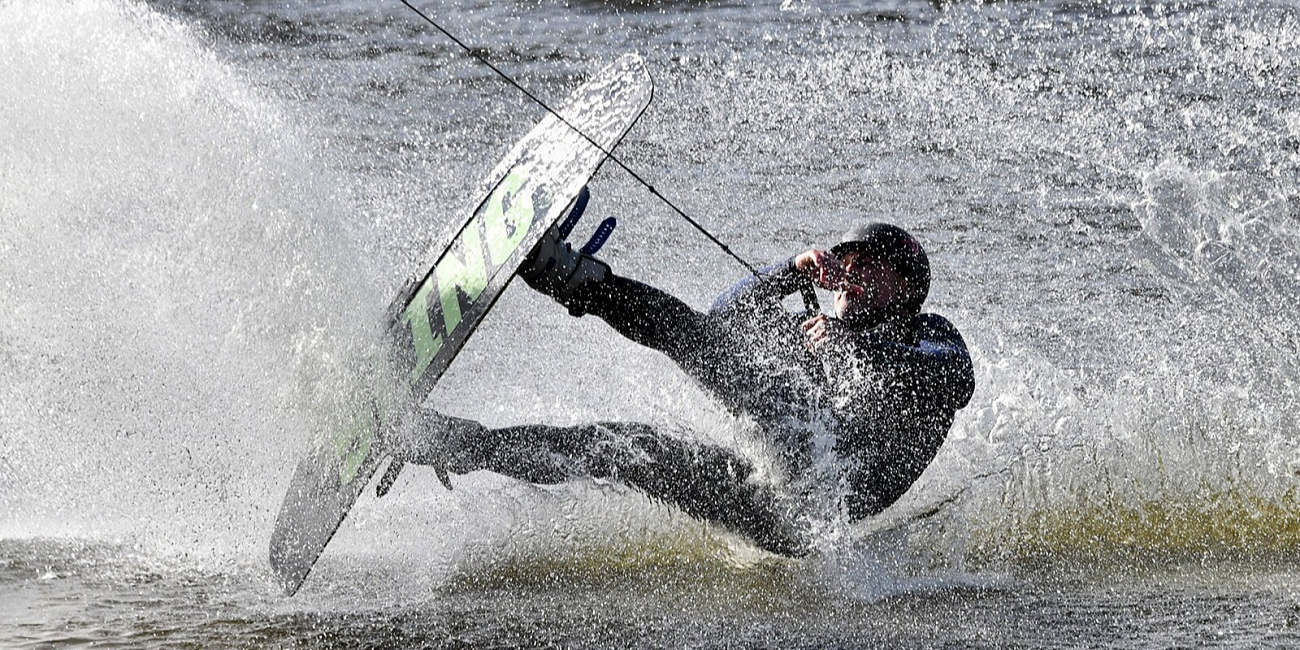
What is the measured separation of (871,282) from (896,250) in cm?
14

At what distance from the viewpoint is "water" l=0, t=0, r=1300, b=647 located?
194 inches

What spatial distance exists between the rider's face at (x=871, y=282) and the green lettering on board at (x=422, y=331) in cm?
146

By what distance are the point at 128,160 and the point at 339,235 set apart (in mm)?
1019

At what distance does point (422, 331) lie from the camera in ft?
17.0

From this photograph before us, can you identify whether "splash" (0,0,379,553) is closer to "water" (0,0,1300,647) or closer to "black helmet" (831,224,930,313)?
"water" (0,0,1300,647)

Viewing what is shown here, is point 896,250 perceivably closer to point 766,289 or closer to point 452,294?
point 766,289

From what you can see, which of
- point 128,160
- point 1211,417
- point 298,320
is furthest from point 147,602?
point 1211,417

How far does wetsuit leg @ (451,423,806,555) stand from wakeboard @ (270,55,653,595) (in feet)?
1.09

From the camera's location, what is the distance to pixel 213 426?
240 inches

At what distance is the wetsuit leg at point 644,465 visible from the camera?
5.12m

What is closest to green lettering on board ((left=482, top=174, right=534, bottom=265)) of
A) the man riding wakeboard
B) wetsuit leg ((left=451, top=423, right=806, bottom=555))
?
the man riding wakeboard

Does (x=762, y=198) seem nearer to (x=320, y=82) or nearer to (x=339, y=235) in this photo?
(x=339, y=235)

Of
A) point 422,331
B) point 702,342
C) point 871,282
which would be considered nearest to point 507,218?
point 422,331

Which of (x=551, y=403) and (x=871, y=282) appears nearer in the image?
(x=871, y=282)
